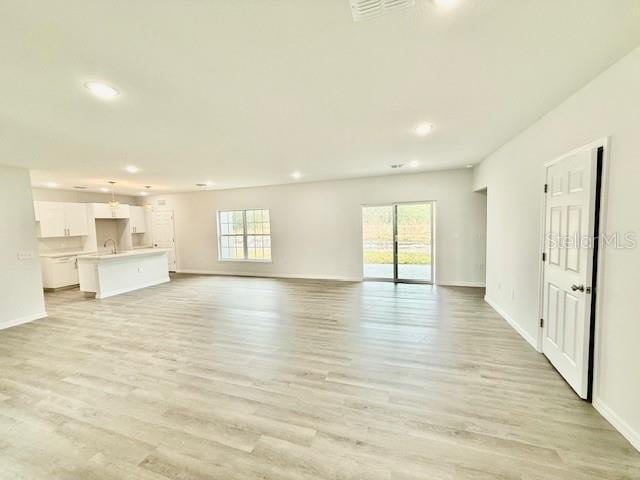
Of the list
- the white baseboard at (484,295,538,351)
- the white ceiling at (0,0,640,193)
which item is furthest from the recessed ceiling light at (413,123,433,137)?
the white baseboard at (484,295,538,351)

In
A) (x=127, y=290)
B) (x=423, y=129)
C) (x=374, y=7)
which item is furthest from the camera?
(x=127, y=290)

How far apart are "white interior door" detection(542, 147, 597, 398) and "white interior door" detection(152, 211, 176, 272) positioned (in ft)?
30.5

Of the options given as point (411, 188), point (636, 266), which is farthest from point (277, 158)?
point (636, 266)

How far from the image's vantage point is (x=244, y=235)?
8219 mm

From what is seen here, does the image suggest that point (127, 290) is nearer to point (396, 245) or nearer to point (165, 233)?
point (165, 233)

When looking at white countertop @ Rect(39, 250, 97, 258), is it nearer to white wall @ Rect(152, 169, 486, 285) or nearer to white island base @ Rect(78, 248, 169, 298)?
white island base @ Rect(78, 248, 169, 298)

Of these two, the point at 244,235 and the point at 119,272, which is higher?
the point at 244,235

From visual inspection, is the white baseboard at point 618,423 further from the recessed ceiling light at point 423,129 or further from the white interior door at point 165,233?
the white interior door at point 165,233

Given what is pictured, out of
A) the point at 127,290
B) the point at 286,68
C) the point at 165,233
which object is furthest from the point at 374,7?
the point at 165,233

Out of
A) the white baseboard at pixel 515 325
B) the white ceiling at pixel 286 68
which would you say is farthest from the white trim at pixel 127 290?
the white baseboard at pixel 515 325

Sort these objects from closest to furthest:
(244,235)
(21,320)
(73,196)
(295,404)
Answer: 1. (295,404)
2. (21,320)
3. (73,196)
4. (244,235)

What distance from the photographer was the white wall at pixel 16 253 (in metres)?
4.31

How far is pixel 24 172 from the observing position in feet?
14.9

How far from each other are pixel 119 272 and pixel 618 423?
798cm
